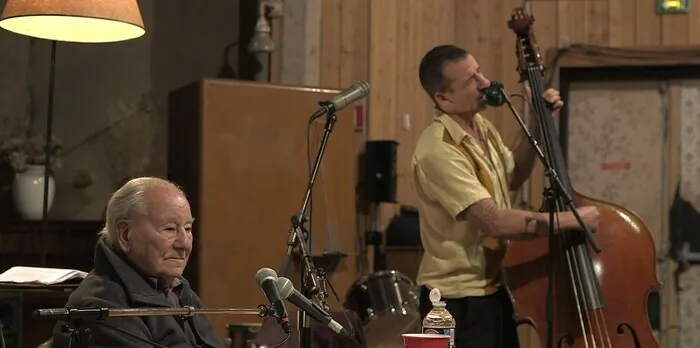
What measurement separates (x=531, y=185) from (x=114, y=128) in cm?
234

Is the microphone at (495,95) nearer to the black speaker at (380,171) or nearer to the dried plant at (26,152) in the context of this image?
the black speaker at (380,171)

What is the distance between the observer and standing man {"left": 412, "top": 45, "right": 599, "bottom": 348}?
3252 millimetres

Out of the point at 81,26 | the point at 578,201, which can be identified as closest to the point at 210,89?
the point at 81,26

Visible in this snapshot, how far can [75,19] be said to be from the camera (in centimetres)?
362

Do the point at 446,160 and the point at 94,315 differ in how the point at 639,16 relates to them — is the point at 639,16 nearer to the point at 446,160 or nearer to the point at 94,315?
the point at 446,160

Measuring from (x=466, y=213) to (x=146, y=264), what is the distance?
Answer: 119 cm

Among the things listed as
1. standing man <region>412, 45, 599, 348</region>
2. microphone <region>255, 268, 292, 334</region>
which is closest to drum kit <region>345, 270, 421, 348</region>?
standing man <region>412, 45, 599, 348</region>

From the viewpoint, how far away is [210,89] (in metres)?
4.95

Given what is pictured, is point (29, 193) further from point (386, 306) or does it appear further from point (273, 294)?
point (273, 294)

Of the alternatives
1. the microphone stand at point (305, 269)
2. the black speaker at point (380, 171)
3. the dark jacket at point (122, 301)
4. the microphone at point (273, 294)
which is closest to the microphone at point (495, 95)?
the microphone stand at point (305, 269)

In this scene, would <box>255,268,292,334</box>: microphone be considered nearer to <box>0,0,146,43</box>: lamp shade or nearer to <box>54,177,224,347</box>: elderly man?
<box>54,177,224,347</box>: elderly man

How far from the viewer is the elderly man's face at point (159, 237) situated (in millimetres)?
2449

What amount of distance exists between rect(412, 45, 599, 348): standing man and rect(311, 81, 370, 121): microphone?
0.25m

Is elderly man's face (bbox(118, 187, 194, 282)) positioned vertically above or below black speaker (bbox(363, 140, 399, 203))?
below
